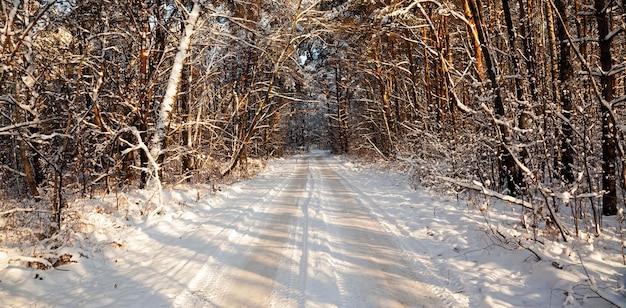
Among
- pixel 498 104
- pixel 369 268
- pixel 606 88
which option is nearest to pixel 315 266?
pixel 369 268

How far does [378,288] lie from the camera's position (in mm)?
3701

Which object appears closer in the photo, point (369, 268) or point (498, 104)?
point (369, 268)

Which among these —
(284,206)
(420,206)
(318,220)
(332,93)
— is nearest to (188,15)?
(284,206)

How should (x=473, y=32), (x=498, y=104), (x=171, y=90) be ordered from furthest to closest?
(x=171, y=90), (x=473, y=32), (x=498, y=104)

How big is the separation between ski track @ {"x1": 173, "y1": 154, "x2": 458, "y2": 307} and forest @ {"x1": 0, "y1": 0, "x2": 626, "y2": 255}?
4.49ft

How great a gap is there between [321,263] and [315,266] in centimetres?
13

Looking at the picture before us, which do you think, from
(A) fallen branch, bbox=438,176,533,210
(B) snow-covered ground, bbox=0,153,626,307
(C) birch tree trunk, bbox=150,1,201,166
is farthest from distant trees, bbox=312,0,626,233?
(C) birch tree trunk, bbox=150,1,201,166

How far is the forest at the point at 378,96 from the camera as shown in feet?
14.2

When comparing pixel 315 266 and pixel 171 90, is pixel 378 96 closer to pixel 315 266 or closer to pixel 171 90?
pixel 171 90

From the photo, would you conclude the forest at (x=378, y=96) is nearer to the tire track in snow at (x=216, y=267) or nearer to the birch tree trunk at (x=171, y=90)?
the birch tree trunk at (x=171, y=90)

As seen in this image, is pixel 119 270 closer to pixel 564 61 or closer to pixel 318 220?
pixel 318 220

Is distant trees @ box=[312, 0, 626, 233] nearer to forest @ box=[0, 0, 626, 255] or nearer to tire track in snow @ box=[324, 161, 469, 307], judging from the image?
forest @ box=[0, 0, 626, 255]

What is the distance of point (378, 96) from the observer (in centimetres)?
1956

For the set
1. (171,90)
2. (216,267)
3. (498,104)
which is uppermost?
(171,90)
